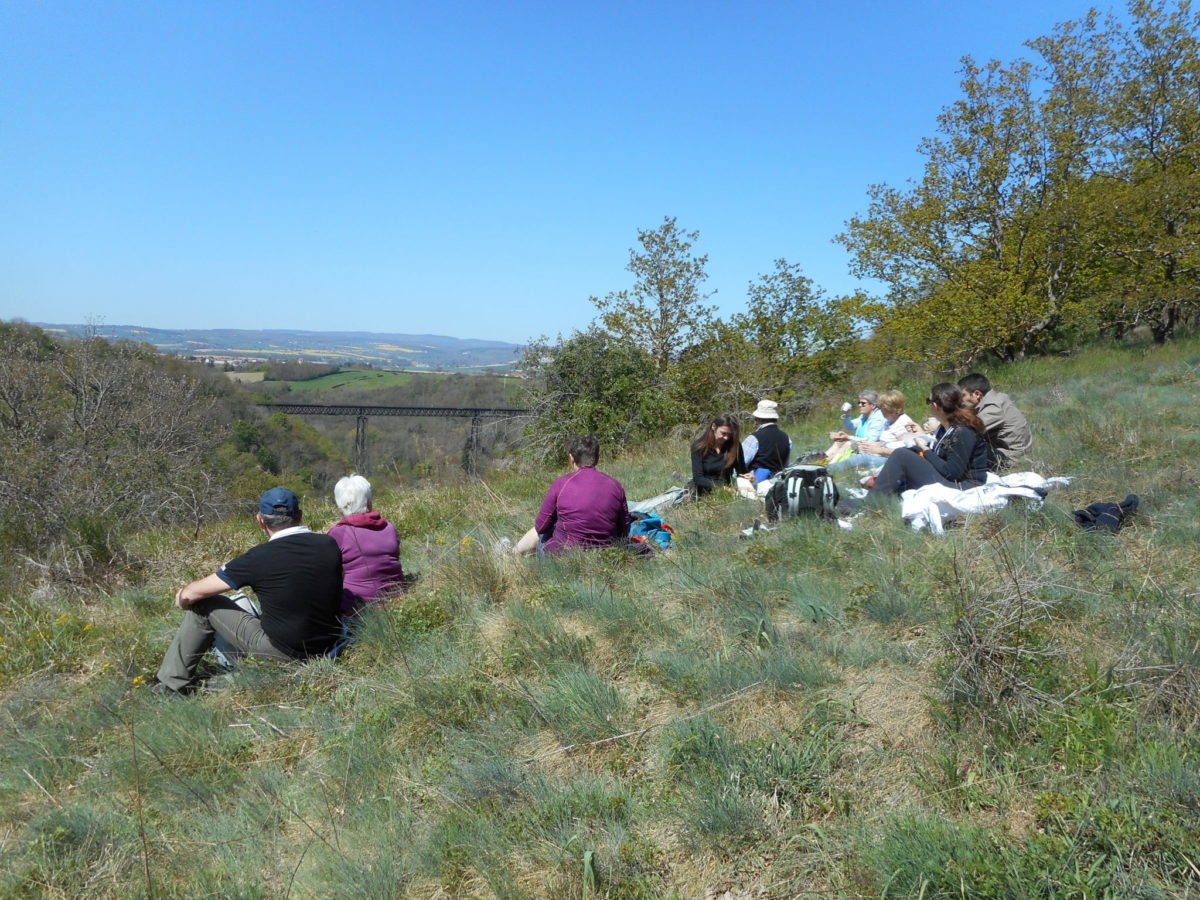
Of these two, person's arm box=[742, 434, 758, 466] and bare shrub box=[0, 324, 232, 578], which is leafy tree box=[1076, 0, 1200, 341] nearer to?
person's arm box=[742, 434, 758, 466]

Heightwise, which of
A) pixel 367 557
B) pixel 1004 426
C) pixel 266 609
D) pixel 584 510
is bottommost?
pixel 266 609

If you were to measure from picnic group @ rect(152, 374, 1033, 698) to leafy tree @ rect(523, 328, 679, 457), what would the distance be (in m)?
5.94

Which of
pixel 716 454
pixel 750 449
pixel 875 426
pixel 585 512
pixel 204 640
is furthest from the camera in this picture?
pixel 875 426

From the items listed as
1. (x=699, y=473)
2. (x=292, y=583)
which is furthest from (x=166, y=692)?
(x=699, y=473)

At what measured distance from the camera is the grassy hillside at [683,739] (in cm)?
214

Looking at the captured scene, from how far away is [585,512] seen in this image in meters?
5.02

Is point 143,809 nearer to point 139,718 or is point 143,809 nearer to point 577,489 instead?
point 139,718

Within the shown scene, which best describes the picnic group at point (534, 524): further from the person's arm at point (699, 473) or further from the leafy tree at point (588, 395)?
the leafy tree at point (588, 395)

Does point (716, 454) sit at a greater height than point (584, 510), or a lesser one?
greater

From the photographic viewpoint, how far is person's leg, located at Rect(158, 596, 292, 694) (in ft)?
12.7

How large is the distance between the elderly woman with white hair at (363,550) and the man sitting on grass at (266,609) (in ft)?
1.53

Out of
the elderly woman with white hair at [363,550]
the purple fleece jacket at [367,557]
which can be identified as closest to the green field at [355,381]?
the elderly woman with white hair at [363,550]

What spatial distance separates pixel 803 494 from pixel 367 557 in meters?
2.99

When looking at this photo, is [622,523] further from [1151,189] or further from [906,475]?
[1151,189]
